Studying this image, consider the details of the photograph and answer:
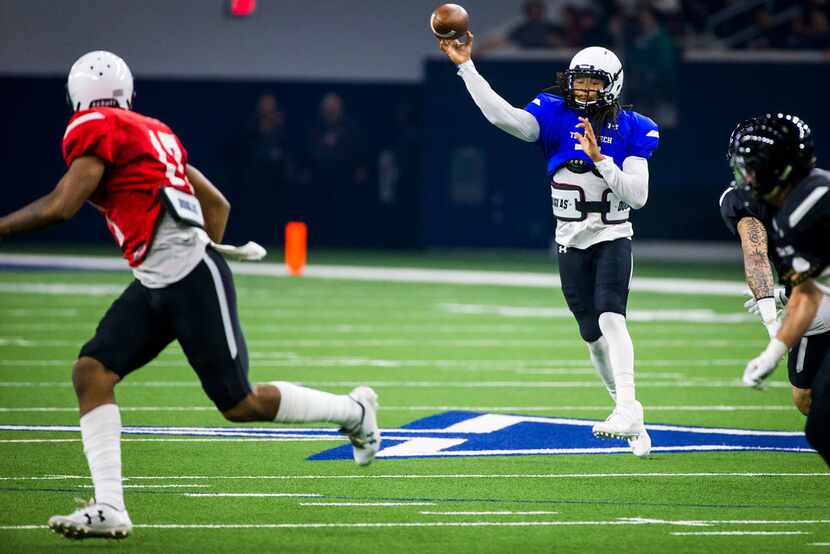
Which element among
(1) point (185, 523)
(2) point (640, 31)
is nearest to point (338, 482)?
(1) point (185, 523)

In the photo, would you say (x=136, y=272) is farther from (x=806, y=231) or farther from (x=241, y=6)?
(x=241, y=6)

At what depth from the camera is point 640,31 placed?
21.0 m

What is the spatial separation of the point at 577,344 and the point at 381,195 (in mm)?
11887

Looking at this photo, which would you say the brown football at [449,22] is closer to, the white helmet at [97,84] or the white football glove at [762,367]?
the white helmet at [97,84]

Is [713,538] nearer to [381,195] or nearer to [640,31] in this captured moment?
[640,31]

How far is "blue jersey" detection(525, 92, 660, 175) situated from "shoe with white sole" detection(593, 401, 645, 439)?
3.93ft

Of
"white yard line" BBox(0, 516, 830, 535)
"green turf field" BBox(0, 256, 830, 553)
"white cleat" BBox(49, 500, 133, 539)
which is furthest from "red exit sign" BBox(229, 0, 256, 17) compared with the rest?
"white cleat" BBox(49, 500, 133, 539)

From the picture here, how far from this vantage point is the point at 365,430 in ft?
19.4

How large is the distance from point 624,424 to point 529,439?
95 centimetres

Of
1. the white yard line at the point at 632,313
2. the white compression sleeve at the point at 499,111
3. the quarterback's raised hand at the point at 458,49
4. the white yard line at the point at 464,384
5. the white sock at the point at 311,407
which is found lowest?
the white yard line at the point at 632,313

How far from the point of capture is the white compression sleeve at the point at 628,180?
689cm

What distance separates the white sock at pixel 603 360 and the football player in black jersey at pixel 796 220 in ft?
7.03

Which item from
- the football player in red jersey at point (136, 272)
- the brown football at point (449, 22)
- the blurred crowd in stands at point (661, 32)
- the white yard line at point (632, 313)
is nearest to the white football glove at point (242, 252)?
the football player in red jersey at point (136, 272)

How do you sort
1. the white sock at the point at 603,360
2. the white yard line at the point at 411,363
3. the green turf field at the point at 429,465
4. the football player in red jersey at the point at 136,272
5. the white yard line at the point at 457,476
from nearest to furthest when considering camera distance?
the football player in red jersey at the point at 136,272 → the green turf field at the point at 429,465 → the white yard line at the point at 457,476 → the white sock at the point at 603,360 → the white yard line at the point at 411,363
